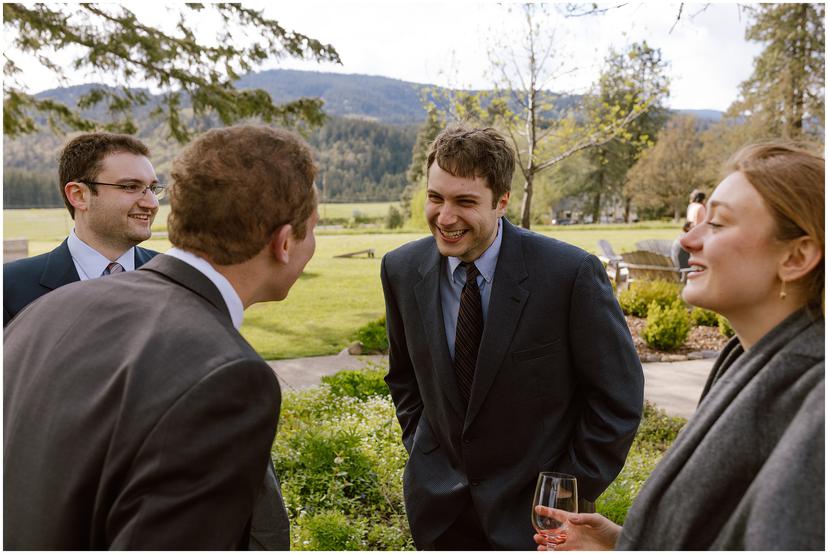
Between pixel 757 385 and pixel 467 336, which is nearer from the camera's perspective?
pixel 757 385

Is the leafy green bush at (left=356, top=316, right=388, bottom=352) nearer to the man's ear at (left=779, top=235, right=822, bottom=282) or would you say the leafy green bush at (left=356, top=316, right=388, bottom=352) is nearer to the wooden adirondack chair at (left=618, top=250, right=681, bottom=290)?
the wooden adirondack chair at (left=618, top=250, right=681, bottom=290)

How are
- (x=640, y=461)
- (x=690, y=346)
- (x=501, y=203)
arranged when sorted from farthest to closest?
(x=690, y=346), (x=640, y=461), (x=501, y=203)

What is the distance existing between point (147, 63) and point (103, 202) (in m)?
7.62

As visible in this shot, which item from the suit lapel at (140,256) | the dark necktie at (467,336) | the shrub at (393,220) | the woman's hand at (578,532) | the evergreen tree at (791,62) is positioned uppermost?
the evergreen tree at (791,62)

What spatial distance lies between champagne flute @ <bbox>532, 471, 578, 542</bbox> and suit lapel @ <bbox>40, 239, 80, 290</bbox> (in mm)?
2414

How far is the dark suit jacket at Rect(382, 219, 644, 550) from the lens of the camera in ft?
9.45

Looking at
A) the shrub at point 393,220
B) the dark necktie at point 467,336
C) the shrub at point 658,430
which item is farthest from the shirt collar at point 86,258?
the shrub at point 393,220

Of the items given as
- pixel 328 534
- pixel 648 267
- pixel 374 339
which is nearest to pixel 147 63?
pixel 374 339

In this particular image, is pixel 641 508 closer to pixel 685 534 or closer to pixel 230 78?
pixel 685 534

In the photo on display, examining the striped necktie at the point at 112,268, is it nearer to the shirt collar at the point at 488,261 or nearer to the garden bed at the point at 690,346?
the shirt collar at the point at 488,261

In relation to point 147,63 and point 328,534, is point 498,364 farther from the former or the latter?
point 147,63

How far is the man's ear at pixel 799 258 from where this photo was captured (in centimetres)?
161

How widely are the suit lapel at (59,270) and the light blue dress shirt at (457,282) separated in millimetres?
1767

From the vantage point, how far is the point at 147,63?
33.4 ft
